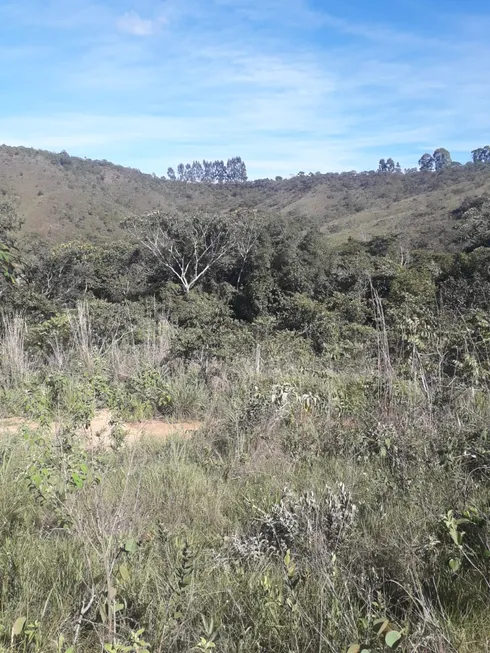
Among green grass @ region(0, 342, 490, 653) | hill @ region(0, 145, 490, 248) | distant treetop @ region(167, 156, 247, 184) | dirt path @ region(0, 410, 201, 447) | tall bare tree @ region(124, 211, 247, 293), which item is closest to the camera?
green grass @ region(0, 342, 490, 653)

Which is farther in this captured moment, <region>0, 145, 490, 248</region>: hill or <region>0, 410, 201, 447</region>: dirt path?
<region>0, 145, 490, 248</region>: hill

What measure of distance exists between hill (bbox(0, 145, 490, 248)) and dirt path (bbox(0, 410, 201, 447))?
110 ft

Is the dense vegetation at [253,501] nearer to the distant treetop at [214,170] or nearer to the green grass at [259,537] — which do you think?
the green grass at [259,537]

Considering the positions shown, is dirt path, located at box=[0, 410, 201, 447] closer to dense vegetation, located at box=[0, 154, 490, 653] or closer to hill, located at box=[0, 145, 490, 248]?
dense vegetation, located at box=[0, 154, 490, 653]

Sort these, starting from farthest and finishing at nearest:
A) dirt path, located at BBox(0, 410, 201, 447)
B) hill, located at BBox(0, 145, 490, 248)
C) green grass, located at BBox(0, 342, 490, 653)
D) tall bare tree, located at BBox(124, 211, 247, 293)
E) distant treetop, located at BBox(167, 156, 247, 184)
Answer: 1. distant treetop, located at BBox(167, 156, 247, 184)
2. hill, located at BBox(0, 145, 490, 248)
3. tall bare tree, located at BBox(124, 211, 247, 293)
4. dirt path, located at BBox(0, 410, 201, 447)
5. green grass, located at BBox(0, 342, 490, 653)

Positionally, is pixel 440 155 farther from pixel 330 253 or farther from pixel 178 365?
pixel 178 365

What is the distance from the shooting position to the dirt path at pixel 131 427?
4098 millimetres

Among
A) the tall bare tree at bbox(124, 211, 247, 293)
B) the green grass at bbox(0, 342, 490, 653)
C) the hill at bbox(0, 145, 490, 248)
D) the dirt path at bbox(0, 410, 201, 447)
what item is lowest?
the dirt path at bbox(0, 410, 201, 447)

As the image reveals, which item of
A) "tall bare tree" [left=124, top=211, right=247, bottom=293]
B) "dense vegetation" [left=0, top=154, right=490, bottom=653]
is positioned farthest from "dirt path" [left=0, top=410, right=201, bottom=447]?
"tall bare tree" [left=124, top=211, right=247, bottom=293]

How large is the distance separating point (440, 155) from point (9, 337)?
107 m

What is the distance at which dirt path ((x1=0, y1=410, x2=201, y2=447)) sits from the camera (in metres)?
4.10

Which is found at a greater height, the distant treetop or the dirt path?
the distant treetop

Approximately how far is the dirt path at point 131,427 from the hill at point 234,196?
3356cm

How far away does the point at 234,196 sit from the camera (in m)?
95.4
